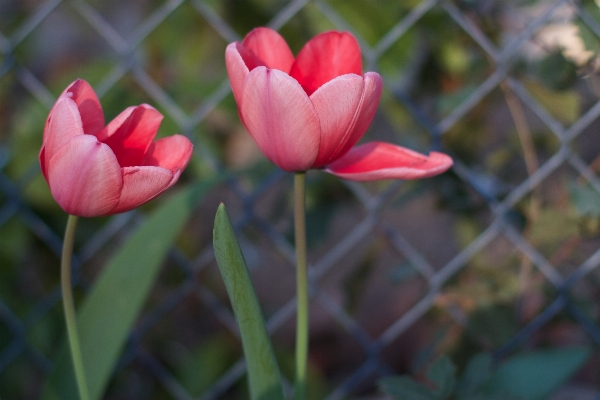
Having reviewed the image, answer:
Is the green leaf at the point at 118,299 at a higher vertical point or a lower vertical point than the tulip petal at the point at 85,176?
lower

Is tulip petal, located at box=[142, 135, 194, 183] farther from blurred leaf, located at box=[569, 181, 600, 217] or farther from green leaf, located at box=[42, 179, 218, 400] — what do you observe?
blurred leaf, located at box=[569, 181, 600, 217]

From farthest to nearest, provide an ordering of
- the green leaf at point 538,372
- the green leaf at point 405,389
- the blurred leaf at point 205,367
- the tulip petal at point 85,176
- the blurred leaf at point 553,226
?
the blurred leaf at point 205,367, the blurred leaf at point 553,226, the green leaf at point 538,372, the green leaf at point 405,389, the tulip petal at point 85,176

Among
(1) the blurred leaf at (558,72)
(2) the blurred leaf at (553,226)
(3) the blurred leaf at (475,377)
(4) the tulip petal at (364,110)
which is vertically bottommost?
(2) the blurred leaf at (553,226)

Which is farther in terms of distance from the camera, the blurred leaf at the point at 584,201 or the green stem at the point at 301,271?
the blurred leaf at the point at 584,201

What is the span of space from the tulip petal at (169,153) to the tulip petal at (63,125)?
6cm

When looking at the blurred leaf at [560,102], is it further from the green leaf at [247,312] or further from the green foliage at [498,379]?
the green leaf at [247,312]

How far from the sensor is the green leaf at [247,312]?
0.35 meters

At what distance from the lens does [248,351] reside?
0.39 metres

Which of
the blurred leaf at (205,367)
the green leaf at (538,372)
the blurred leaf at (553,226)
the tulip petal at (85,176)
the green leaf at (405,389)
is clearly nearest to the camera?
the tulip petal at (85,176)

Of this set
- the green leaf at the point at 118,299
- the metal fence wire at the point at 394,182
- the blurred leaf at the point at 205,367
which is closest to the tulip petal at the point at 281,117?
the green leaf at the point at 118,299

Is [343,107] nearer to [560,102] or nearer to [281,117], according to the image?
[281,117]

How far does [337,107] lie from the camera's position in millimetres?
363

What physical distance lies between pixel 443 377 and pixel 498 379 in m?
0.16

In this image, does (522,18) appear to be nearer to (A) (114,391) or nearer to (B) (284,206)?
(B) (284,206)
